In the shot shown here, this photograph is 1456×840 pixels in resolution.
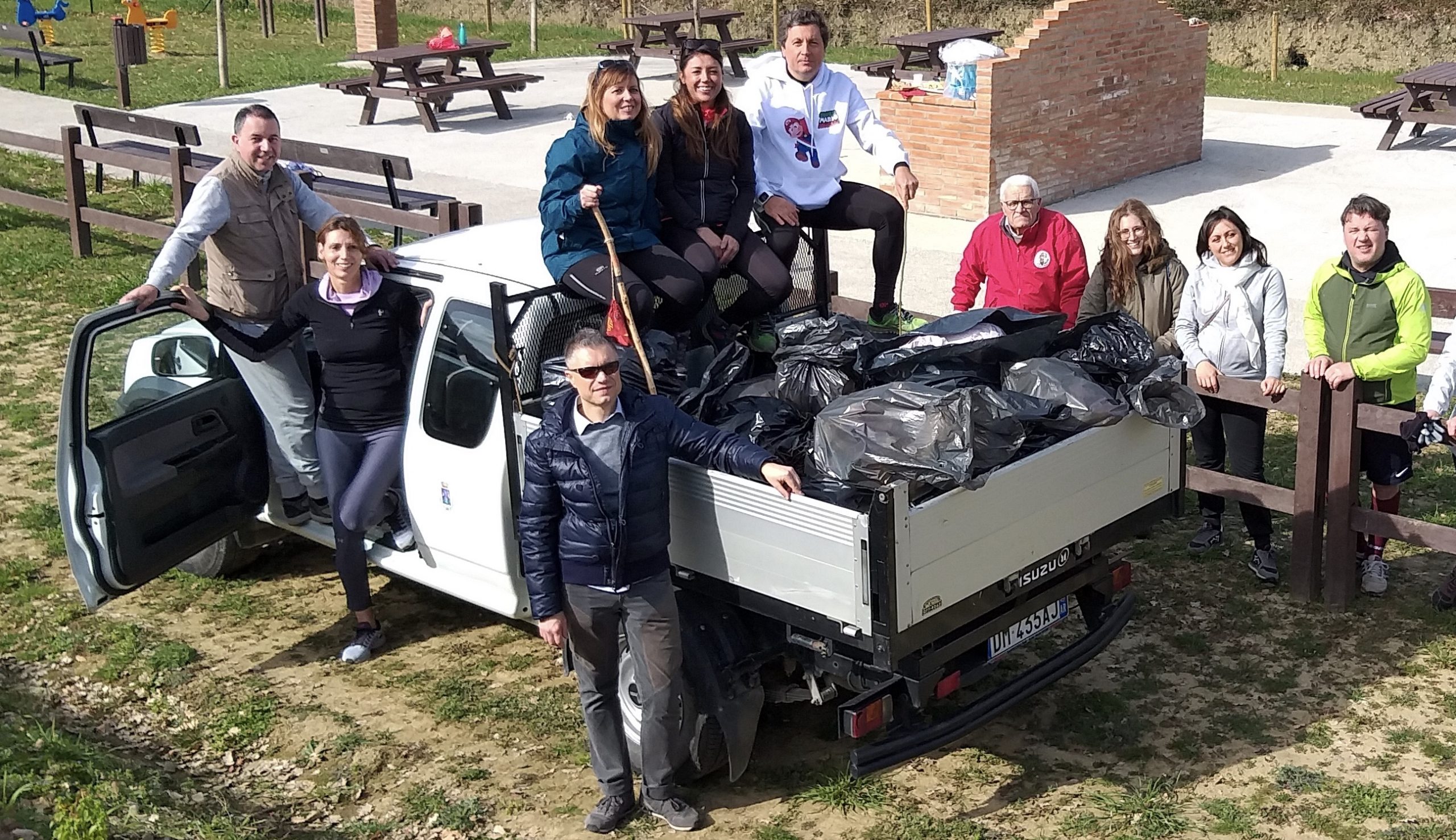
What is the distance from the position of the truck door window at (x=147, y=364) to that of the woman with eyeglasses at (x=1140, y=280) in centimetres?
393

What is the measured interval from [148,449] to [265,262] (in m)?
1.11

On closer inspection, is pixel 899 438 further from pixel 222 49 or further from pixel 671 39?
pixel 222 49

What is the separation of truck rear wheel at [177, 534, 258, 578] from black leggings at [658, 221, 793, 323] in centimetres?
260

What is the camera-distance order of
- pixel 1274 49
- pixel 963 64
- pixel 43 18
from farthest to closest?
pixel 43 18 < pixel 1274 49 < pixel 963 64

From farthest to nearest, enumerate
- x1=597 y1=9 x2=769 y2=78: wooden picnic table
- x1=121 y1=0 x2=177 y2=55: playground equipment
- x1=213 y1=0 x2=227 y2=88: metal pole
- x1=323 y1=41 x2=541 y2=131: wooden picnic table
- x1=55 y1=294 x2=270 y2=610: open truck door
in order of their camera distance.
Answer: x1=121 y1=0 x2=177 y2=55: playground equipment, x1=213 y1=0 x2=227 y2=88: metal pole, x1=597 y1=9 x2=769 y2=78: wooden picnic table, x1=323 y1=41 x2=541 y2=131: wooden picnic table, x1=55 y1=294 x2=270 y2=610: open truck door

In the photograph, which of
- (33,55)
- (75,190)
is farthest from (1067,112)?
(33,55)

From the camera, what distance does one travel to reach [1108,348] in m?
5.60

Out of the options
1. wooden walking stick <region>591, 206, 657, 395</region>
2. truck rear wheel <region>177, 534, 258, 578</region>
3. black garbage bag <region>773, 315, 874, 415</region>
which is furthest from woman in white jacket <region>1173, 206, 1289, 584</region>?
truck rear wheel <region>177, 534, 258, 578</region>

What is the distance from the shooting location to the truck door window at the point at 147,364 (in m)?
6.09

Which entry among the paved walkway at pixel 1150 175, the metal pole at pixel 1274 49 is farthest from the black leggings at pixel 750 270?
the metal pole at pixel 1274 49

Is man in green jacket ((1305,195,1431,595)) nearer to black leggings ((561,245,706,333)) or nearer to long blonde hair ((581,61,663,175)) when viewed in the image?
black leggings ((561,245,706,333))

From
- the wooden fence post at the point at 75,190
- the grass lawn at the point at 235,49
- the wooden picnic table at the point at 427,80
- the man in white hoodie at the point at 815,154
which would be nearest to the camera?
the man in white hoodie at the point at 815,154

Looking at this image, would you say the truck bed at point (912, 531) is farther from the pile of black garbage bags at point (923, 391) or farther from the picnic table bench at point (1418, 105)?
the picnic table bench at point (1418, 105)

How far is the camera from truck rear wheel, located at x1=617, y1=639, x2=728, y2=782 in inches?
204
